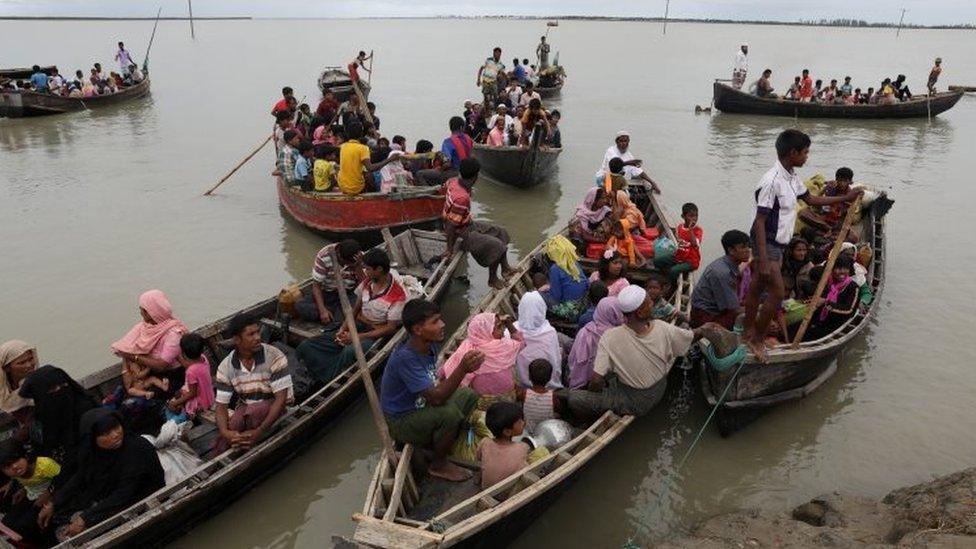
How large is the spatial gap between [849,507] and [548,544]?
2086 millimetres

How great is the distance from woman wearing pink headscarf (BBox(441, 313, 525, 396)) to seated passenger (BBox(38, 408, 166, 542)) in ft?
6.64

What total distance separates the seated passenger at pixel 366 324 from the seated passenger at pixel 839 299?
3.87 m

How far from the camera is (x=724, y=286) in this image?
5.40 m

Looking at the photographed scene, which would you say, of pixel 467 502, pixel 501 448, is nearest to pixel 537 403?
pixel 501 448

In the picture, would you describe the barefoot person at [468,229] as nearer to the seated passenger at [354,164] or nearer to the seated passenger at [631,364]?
the seated passenger at [354,164]

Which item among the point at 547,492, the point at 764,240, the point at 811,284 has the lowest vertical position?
the point at 547,492

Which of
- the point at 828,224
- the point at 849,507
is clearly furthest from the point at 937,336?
the point at 849,507

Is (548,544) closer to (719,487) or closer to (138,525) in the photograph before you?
(719,487)

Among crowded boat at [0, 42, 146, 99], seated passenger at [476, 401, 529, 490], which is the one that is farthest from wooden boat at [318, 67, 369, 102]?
seated passenger at [476, 401, 529, 490]

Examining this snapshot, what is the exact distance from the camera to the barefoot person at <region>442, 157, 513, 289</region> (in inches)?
264

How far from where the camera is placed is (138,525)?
374cm

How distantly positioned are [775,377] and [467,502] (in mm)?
3041

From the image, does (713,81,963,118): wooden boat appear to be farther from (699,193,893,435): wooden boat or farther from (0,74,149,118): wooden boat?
(0,74,149,118): wooden boat

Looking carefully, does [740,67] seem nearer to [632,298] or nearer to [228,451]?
[632,298]
